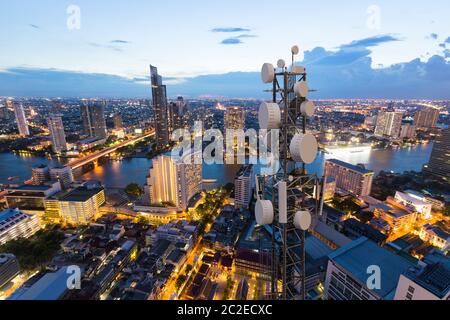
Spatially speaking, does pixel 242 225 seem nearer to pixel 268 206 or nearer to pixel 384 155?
pixel 268 206

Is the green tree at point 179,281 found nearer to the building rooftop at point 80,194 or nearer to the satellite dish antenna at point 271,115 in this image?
the building rooftop at point 80,194

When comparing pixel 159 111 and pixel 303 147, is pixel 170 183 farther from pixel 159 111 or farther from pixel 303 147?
pixel 159 111

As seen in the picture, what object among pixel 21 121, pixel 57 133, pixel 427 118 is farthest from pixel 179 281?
pixel 427 118

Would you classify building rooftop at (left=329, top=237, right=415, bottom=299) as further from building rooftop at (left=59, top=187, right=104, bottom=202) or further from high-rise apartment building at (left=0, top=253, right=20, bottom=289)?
building rooftop at (left=59, top=187, right=104, bottom=202)

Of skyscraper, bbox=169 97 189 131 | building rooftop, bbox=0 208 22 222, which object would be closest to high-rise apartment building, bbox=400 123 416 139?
skyscraper, bbox=169 97 189 131

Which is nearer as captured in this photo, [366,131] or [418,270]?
[418,270]
